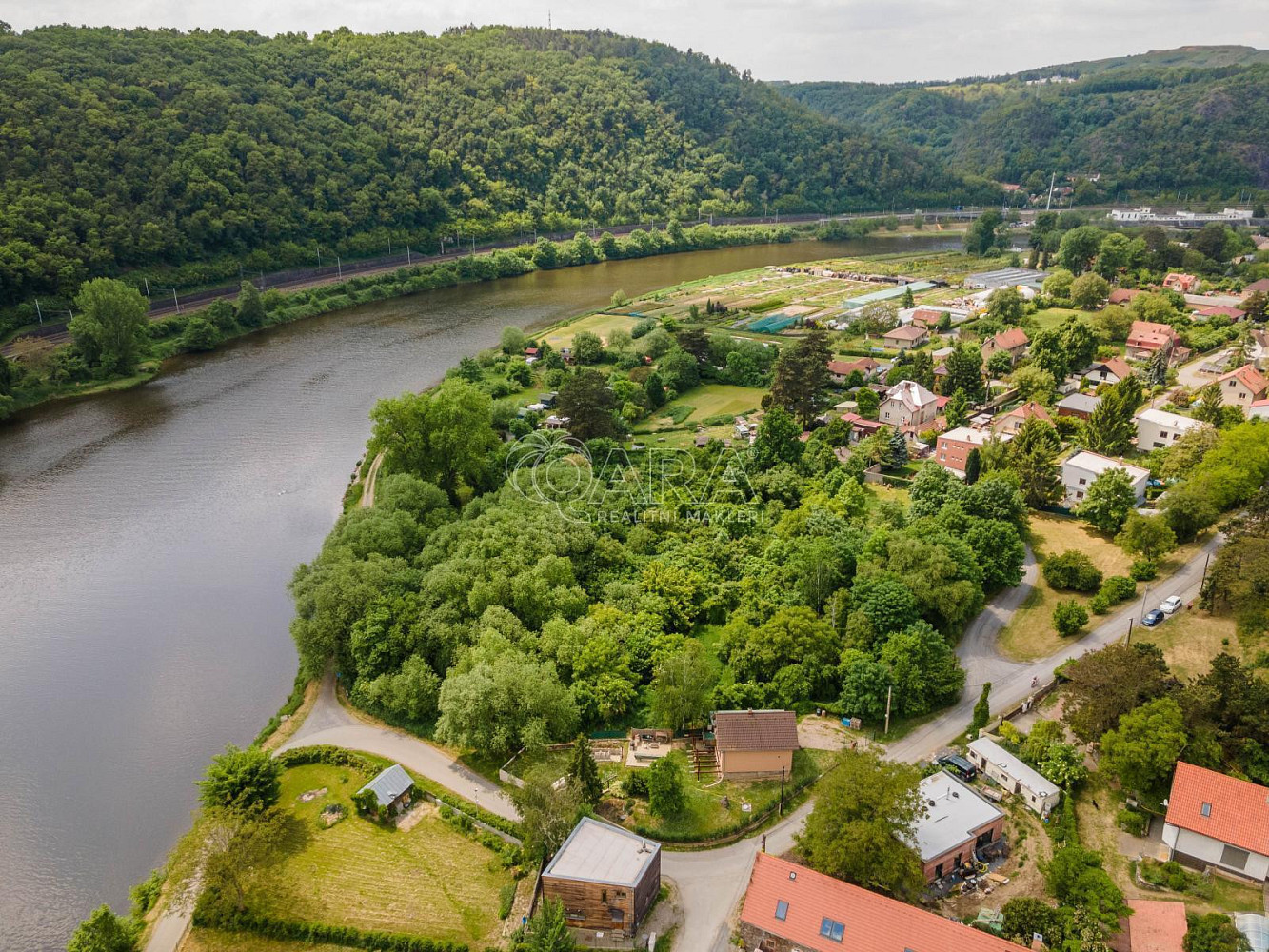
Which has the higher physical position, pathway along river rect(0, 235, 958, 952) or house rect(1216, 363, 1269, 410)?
A: house rect(1216, 363, 1269, 410)

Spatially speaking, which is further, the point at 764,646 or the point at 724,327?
the point at 724,327

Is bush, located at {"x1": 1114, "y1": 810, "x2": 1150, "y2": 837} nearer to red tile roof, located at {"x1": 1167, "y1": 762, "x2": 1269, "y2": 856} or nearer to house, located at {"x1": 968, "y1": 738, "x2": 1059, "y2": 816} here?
red tile roof, located at {"x1": 1167, "y1": 762, "x2": 1269, "y2": 856}

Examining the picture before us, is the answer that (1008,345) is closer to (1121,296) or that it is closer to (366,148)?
(1121,296)

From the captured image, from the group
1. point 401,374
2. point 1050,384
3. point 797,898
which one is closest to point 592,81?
point 401,374

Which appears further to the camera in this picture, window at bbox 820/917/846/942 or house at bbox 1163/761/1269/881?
house at bbox 1163/761/1269/881

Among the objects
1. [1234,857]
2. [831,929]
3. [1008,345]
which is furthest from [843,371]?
[831,929]

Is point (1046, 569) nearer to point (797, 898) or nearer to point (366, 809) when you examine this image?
point (797, 898)

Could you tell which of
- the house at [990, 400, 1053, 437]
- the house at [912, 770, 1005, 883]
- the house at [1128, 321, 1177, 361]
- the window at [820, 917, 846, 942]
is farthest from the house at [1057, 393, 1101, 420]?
the window at [820, 917, 846, 942]

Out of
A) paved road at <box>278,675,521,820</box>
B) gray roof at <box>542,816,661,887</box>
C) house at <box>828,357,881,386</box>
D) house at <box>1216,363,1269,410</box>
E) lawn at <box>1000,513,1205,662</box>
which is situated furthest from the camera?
house at <box>828,357,881,386</box>
